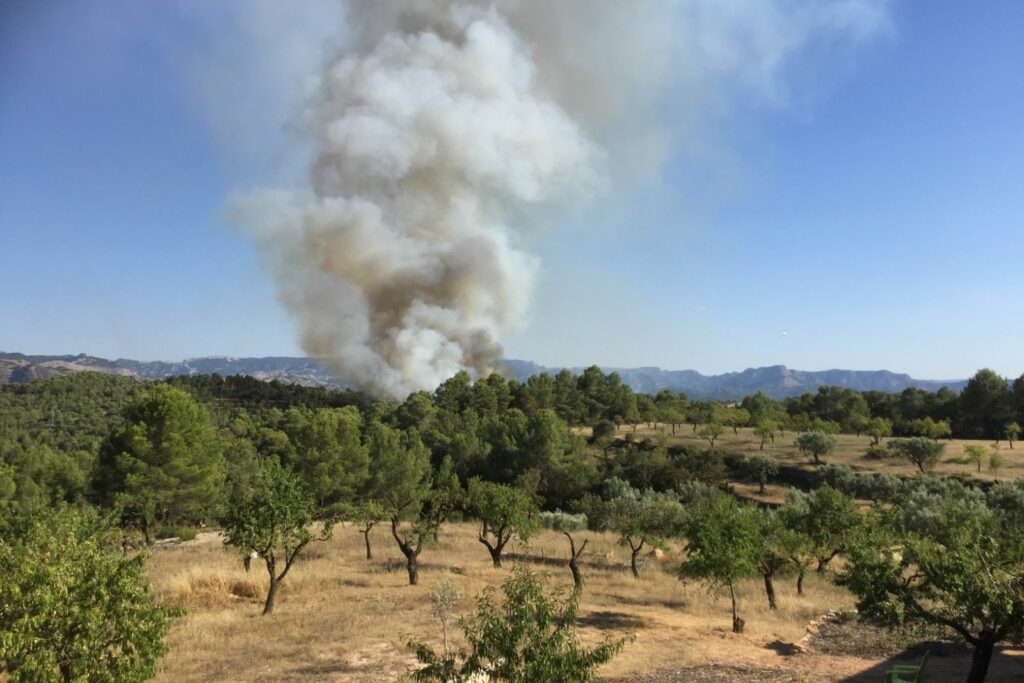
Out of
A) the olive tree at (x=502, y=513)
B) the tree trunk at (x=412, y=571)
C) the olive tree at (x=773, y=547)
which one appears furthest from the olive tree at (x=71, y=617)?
the olive tree at (x=773, y=547)

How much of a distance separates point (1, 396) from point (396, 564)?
92482 mm

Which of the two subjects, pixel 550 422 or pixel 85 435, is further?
pixel 85 435

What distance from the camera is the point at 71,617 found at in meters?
7.84

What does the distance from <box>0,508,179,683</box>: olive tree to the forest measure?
38 mm

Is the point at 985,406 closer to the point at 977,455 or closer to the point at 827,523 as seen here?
the point at 977,455

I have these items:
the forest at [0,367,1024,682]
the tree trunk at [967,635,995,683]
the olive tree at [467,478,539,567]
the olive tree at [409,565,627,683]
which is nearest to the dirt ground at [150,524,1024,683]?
the forest at [0,367,1024,682]

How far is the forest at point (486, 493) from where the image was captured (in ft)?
29.9

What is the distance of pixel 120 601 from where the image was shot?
8.39 m

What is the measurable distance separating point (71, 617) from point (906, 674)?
49.0 ft

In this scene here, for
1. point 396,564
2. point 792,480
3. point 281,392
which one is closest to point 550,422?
point 792,480

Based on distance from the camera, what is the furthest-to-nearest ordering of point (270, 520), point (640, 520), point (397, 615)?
point (640, 520) → point (270, 520) → point (397, 615)

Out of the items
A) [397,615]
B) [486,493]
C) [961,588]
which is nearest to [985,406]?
[486,493]

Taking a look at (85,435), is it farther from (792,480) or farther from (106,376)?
(792,480)

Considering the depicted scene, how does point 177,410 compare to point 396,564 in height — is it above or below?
above
